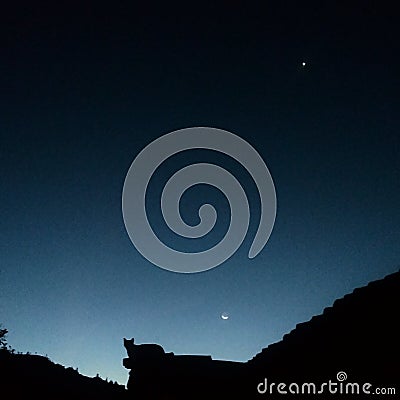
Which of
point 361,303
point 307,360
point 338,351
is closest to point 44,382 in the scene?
point 307,360

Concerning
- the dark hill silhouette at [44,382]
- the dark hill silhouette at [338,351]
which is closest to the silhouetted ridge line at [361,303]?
the dark hill silhouette at [338,351]

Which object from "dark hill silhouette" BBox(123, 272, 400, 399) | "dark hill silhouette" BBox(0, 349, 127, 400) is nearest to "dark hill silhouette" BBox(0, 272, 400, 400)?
"dark hill silhouette" BBox(123, 272, 400, 399)

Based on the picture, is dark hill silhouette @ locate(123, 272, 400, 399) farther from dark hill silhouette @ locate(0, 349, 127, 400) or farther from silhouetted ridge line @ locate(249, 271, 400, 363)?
dark hill silhouette @ locate(0, 349, 127, 400)

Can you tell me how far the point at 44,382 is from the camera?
83.3 ft

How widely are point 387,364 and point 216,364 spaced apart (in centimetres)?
657

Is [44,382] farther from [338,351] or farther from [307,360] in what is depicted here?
[338,351]

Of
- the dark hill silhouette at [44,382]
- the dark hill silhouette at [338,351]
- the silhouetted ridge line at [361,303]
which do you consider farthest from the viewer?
the dark hill silhouette at [44,382]

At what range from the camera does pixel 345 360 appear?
29.5 ft

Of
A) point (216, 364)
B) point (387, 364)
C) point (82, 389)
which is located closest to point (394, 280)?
point (387, 364)

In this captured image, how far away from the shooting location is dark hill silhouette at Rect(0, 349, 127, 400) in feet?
77.6

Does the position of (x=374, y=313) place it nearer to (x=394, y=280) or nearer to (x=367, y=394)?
(x=394, y=280)

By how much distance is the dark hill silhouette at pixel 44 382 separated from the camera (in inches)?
931

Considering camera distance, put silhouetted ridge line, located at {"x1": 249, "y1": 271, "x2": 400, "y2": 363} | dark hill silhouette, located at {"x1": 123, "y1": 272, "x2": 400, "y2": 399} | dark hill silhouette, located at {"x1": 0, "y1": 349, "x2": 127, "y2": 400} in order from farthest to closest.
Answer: dark hill silhouette, located at {"x1": 0, "y1": 349, "x2": 127, "y2": 400}
dark hill silhouette, located at {"x1": 123, "y1": 272, "x2": 400, "y2": 399}
silhouetted ridge line, located at {"x1": 249, "y1": 271, "x2": 400, "y2": 363}

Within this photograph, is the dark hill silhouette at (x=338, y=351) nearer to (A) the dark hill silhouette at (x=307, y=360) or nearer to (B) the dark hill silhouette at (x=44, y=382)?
(A) the dark hill silhouette at (x=307, y=360)
